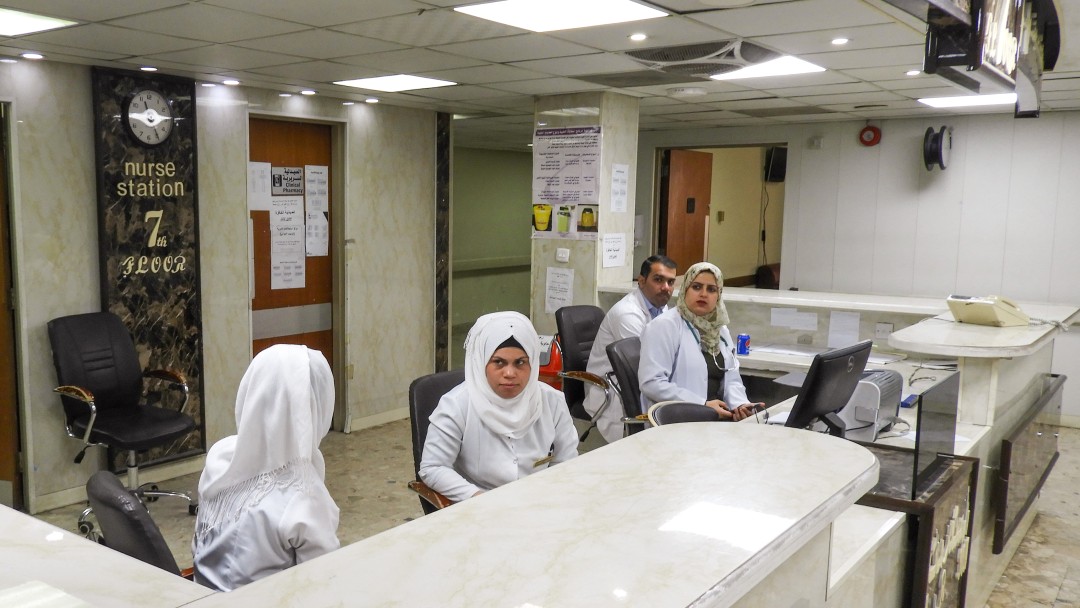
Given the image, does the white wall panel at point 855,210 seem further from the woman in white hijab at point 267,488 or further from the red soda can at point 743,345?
the woman in white hijab at point 267,488

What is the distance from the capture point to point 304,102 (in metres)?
5.56

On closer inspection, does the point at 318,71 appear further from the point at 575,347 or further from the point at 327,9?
the point at 575,347

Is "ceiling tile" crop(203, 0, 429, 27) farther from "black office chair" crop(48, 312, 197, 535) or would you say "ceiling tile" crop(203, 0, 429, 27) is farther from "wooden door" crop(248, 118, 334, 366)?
"wooden door" crop(248, 118, 334, 366)

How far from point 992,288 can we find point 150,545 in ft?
21.7

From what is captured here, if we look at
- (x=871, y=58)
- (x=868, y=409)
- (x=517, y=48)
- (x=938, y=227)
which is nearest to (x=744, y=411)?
(x=868, y=409)

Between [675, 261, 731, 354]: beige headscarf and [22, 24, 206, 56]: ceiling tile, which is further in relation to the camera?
[675, 261, 731, 354]: beige headscarf

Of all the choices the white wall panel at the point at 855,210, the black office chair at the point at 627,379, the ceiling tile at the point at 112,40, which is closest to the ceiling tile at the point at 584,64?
the black office chair at the point at 627,379

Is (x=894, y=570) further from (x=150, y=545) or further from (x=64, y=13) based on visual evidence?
(x=64, y=13)

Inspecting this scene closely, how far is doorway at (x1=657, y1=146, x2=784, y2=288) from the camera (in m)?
8.53

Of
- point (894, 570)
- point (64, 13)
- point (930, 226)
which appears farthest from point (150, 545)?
point (930, 226)

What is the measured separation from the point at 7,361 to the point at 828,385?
4108 millimetres

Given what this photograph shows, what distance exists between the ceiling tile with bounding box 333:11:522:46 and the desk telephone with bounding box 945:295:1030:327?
2318 millimetres

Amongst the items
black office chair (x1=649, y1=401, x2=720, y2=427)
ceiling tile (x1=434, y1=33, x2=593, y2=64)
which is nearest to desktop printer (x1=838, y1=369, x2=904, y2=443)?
black office chair (x1=649, y1=401, x2=720, y2=427)

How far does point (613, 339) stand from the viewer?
463 cm
